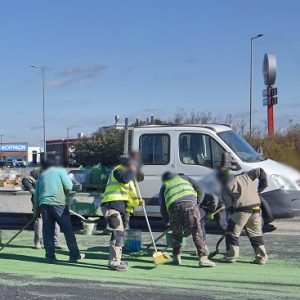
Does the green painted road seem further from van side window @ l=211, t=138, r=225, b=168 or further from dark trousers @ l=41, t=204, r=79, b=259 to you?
van side window @ l=211, t=138, r=225, b=168

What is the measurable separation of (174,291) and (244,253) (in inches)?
115

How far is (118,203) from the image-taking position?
324 inches

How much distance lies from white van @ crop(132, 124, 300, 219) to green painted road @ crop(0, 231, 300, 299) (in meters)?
1.01

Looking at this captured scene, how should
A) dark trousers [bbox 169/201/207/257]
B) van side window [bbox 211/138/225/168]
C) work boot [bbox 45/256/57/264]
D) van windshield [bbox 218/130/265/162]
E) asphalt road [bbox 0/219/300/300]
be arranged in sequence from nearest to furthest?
asphalt road [bbox 0/219/300/300]
dark trousers [bbox 169/201/207/257]
work boot [bbox 45/256/57/264]
van side window [bbox 211/138/225/168]
van windshield [bbox 218/130/265/162]

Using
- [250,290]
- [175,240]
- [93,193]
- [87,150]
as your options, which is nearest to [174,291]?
[250,290]

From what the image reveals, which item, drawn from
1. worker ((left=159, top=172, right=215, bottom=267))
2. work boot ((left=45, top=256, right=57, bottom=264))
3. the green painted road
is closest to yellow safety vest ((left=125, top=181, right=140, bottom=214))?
worker ((left=159, top=172, right=215, bottom=267))

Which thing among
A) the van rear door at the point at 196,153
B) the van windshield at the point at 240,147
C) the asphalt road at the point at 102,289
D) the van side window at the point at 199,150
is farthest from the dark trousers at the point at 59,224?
the van windshield at the point at 240,147

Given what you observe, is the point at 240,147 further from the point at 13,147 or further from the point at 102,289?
the point at 13,147

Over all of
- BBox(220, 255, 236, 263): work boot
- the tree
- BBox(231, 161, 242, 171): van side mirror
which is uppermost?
the tree

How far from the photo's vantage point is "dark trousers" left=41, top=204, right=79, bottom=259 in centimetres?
862

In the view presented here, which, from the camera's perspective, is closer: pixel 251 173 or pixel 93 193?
pixel 251 173

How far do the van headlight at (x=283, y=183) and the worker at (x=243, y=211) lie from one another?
1709 mm

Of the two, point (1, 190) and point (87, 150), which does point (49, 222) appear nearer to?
point (1, 190)

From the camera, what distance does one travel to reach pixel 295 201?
1031cm
